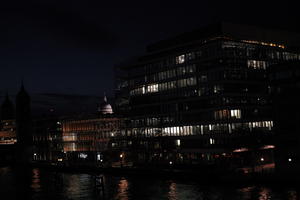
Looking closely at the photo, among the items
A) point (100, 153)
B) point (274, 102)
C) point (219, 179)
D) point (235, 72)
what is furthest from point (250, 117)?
point (100, 153)

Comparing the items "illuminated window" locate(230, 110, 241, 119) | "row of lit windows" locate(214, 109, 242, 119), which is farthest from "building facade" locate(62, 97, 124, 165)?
"illuminated window" locate(230, 110, 241, 119)

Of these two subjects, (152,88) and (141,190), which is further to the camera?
(152,88)

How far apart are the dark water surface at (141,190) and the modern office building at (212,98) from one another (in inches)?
652

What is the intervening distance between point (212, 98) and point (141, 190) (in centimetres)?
3341

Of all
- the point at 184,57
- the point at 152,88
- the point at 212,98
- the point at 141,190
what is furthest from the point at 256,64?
the point at 141,190

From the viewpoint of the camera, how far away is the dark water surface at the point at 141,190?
64500mm

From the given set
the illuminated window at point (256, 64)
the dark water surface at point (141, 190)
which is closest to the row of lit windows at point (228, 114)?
the illuminated window at point (256, 64)

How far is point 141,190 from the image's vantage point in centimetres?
7550

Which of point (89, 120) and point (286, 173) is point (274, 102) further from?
point (89, 120)

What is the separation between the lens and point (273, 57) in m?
107

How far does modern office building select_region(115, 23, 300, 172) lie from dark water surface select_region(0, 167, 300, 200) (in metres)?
16.6

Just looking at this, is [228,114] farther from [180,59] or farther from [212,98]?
[180,59]

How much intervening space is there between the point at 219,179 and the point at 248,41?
142 feet

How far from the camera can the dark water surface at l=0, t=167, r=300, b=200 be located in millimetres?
64500
